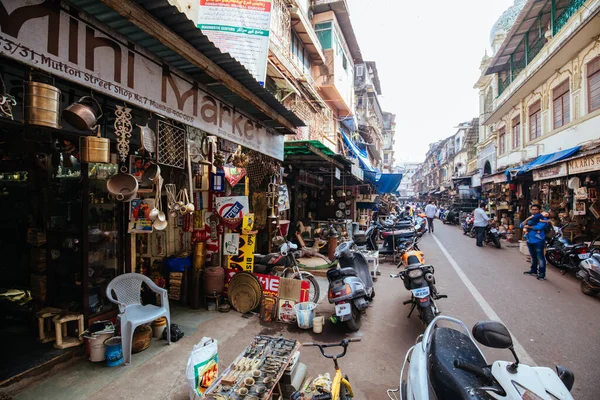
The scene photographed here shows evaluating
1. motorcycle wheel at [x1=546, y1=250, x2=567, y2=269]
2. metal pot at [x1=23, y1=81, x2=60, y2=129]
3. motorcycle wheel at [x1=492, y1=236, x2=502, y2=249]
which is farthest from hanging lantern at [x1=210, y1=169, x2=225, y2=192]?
motorcycle wheel at [x1=492, y1=236, x2=502, y2=249]

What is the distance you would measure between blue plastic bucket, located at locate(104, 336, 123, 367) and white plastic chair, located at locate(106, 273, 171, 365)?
85 millimetres

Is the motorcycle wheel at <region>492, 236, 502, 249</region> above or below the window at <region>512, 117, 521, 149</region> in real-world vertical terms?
below

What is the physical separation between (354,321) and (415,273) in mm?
1304

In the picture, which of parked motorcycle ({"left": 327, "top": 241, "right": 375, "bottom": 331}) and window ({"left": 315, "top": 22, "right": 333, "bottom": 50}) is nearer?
parked motorcycle ({"left": 327, "top": 241, "right": 375, "bottom": 331})

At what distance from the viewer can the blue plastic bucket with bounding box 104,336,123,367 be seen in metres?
3.71

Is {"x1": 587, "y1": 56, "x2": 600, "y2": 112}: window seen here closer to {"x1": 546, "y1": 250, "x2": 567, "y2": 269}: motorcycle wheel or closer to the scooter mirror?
{"x1": 546, "y1": 250, "x2": 567, "y2": 269}: motorcycle wheel

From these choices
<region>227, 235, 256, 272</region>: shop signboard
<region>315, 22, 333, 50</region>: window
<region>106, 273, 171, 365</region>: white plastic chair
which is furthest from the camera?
<region>315, 22, 333, 50</region>: window

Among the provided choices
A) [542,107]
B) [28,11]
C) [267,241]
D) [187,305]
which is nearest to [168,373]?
[187,305]

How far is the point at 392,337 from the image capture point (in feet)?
15.0

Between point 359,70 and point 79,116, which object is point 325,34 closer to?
point 359,70

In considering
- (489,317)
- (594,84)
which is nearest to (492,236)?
(594,84)

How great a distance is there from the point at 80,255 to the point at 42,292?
98 centimetres

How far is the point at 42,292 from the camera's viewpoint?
4.46 m

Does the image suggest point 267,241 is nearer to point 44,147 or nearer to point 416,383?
point 44,147
